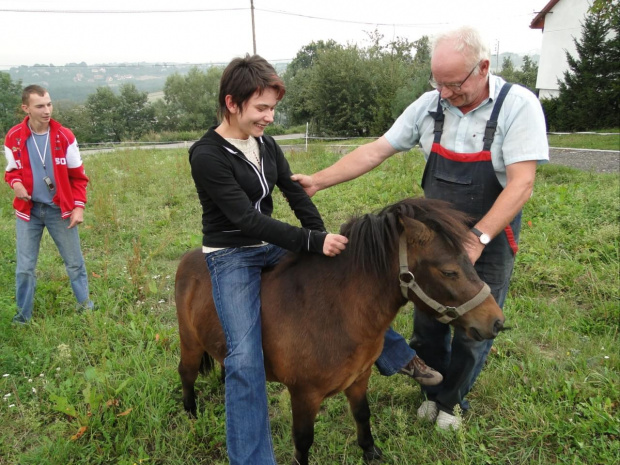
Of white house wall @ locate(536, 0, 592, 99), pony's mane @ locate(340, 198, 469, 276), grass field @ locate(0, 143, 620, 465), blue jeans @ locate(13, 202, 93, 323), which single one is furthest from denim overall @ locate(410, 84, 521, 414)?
white house wall @ locate(536, 0, 592, 99)

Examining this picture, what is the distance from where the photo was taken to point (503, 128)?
264 centimetres

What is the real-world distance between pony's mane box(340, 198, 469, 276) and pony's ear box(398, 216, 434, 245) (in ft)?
0.12

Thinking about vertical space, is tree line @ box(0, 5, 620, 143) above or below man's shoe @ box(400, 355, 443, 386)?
above

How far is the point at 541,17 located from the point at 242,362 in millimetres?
36170

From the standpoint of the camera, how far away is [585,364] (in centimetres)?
360

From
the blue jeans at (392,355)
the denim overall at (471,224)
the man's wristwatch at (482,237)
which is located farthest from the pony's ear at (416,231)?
the blue jeans at (392,355)

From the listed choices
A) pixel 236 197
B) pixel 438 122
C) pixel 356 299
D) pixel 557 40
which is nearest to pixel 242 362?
pixel 356 299

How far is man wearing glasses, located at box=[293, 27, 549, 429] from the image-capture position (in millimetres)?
2525

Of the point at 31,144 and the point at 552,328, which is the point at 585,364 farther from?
the point at 31,144

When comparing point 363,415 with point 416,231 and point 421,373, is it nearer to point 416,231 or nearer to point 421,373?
point 421,373

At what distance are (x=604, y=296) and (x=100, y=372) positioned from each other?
16.1 feet

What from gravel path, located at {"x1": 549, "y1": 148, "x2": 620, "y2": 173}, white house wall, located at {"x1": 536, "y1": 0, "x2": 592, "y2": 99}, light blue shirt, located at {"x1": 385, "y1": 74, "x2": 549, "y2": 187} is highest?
white house wall, located at {"x1": 536, "y1": 0, "x2": 592, "y2": 99}

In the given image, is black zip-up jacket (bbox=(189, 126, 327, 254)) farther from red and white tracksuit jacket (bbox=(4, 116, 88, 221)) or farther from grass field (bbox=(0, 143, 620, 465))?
red and white tracksuit jacket (bbox=(4, 116, 88, 221))

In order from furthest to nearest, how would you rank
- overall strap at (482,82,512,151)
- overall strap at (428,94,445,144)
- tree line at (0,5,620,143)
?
tree line at (0,5,620,143) → overall strap at (428,94,445,144) → overall strap at (482,82,512,151)
